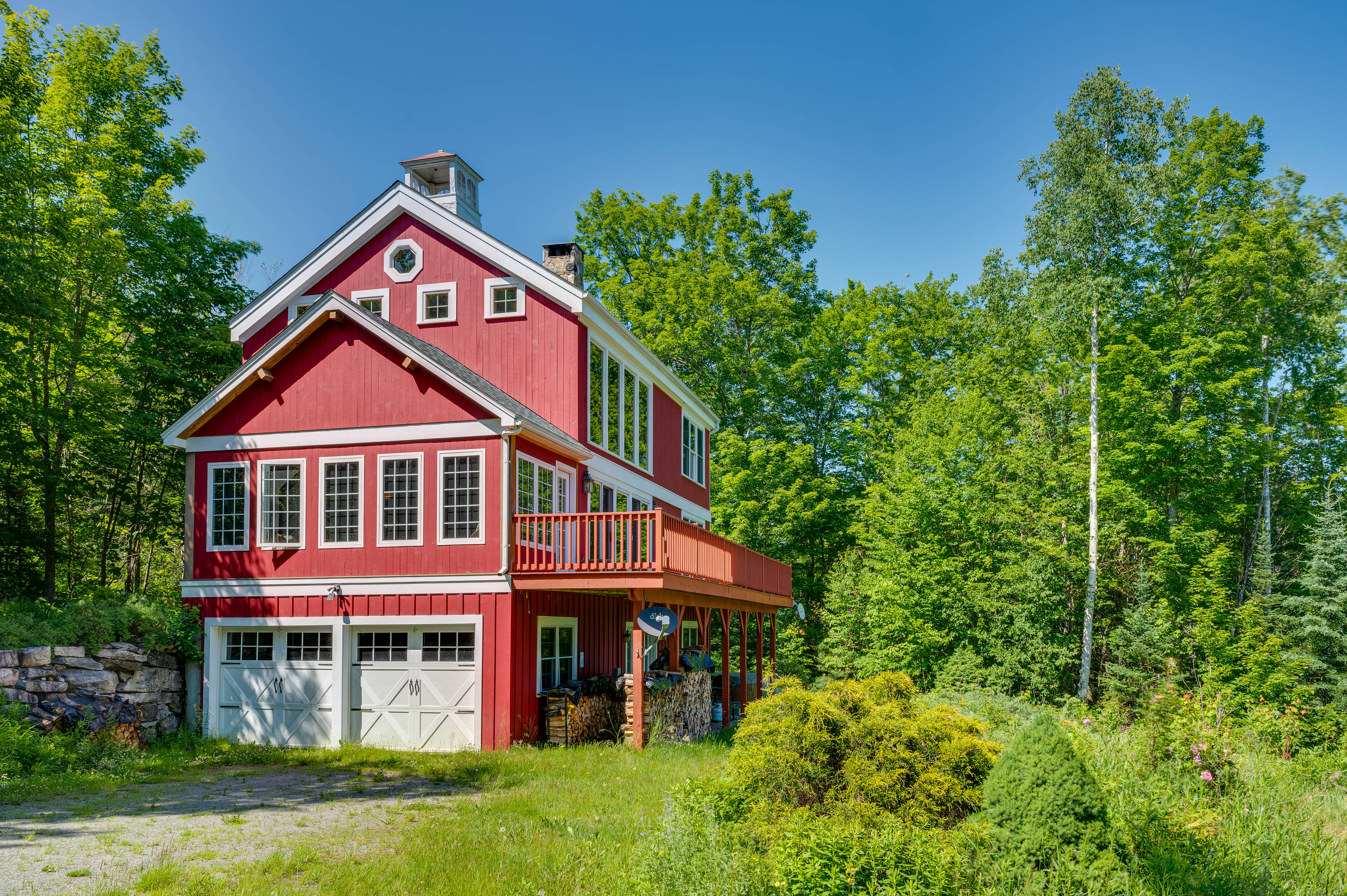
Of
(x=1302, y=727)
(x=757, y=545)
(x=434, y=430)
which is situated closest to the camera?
(x=434, y=430)

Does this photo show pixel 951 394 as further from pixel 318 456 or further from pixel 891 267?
pixel 318 456

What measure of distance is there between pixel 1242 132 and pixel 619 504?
23593 millimetres

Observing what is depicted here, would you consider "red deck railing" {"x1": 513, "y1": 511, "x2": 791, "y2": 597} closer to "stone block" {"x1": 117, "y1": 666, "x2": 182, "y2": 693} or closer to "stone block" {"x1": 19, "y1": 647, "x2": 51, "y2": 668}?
"stone block" {"x1": 117, "y1": 666, "x2": 182, "y2": 693}

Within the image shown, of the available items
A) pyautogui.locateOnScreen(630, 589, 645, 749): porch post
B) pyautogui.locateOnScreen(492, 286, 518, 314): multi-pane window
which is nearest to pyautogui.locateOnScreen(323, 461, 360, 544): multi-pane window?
pyautogui.locateOnScreen(492, 286, 518, 314): multi-pane window

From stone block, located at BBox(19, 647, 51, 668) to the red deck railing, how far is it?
7.50 metres

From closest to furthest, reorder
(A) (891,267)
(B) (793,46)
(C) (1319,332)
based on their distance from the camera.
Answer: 1. (B) (793,46)
2. (C) (1319,332)
3. (A) (891,267)

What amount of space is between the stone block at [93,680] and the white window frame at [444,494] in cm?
509

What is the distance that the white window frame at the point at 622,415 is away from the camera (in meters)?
19.6

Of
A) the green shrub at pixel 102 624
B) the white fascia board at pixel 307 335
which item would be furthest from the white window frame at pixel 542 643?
the green shrub at pixel 102 624

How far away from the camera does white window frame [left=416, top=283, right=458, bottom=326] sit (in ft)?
66.2

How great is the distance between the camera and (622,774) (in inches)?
521

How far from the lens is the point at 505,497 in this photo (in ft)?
54.1

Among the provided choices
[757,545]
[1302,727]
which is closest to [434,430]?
[757,545]

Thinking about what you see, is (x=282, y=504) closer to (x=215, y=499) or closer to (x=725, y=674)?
(x=215, y=499)
